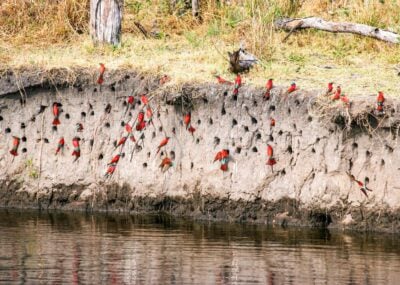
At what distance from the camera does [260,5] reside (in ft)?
65.0

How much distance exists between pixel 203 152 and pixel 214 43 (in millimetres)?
3276

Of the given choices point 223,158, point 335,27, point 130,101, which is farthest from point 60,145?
point 335,27

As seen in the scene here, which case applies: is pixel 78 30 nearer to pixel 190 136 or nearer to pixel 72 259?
pixel 190 136

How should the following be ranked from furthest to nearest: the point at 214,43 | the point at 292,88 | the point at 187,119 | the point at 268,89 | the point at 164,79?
the point at 214,43 < the point at 164,79 < the point at 187,119 < the point at 268,89 < the point at 292,88

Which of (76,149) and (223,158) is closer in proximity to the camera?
(223,158)

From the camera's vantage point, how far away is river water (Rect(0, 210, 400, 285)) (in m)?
12.7

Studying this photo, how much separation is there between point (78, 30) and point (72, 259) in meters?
7.36

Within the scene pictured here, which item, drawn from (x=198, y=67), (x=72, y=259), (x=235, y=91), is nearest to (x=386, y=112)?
(x=235, y=91)

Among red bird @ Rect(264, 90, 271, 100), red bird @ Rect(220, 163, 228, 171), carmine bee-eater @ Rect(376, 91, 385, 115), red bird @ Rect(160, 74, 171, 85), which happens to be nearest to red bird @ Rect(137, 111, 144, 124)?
red bird @ Rect(160, 74, 171, 85)

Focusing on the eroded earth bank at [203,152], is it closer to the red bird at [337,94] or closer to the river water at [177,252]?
the red bird at [337,94]

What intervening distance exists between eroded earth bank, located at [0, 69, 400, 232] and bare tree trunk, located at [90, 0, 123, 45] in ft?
6.54

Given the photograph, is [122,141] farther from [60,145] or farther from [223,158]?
[223,158]

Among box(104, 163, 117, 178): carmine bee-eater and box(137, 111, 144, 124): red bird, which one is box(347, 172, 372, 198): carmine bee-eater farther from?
box(104, 163, 117, 178): carmine bee-eater

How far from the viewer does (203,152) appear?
16484 mm
